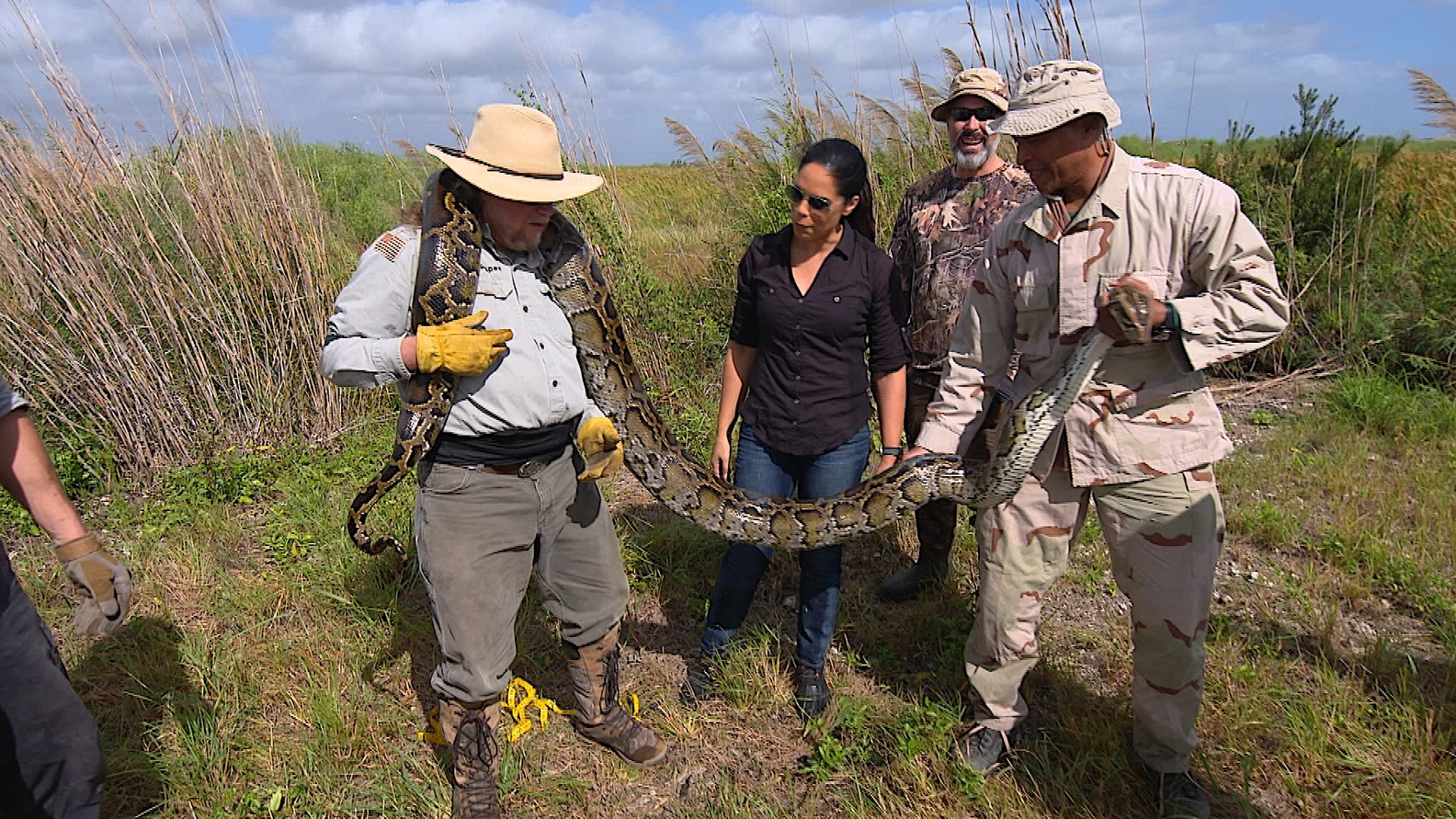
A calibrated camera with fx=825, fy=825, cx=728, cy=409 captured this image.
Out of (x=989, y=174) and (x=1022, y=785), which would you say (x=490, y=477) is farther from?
(x=989, y=174)

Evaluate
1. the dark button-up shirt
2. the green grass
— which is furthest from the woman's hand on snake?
the green grass

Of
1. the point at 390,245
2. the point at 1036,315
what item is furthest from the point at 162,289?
the point at 1036,315

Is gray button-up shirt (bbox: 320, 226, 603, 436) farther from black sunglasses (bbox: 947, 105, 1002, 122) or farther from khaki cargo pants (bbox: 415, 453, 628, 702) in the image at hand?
black sunglasses (bbox: 947, 105, 1002, 122)

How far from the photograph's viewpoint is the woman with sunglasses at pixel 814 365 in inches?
139

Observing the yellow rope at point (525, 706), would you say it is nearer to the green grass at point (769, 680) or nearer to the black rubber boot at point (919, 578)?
the green grass at point (769, 680)

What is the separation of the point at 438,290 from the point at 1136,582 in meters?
2.78

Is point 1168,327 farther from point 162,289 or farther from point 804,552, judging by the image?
point 162,289

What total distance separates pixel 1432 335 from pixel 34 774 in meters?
9.49

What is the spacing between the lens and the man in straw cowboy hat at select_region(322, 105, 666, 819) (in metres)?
2.85

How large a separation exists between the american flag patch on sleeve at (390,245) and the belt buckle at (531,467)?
880 mm

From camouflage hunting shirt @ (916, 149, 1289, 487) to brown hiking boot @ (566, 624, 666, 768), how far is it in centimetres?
200

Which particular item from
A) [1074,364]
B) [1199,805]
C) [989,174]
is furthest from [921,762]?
[989,174]

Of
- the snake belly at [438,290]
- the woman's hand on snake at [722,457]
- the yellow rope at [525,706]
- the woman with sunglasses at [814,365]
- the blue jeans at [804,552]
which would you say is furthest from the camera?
the woman's hand on snake at [722,457]

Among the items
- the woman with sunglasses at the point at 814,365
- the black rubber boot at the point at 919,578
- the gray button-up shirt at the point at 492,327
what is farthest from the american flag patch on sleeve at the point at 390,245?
the black rubber boot at the point at 919,578
